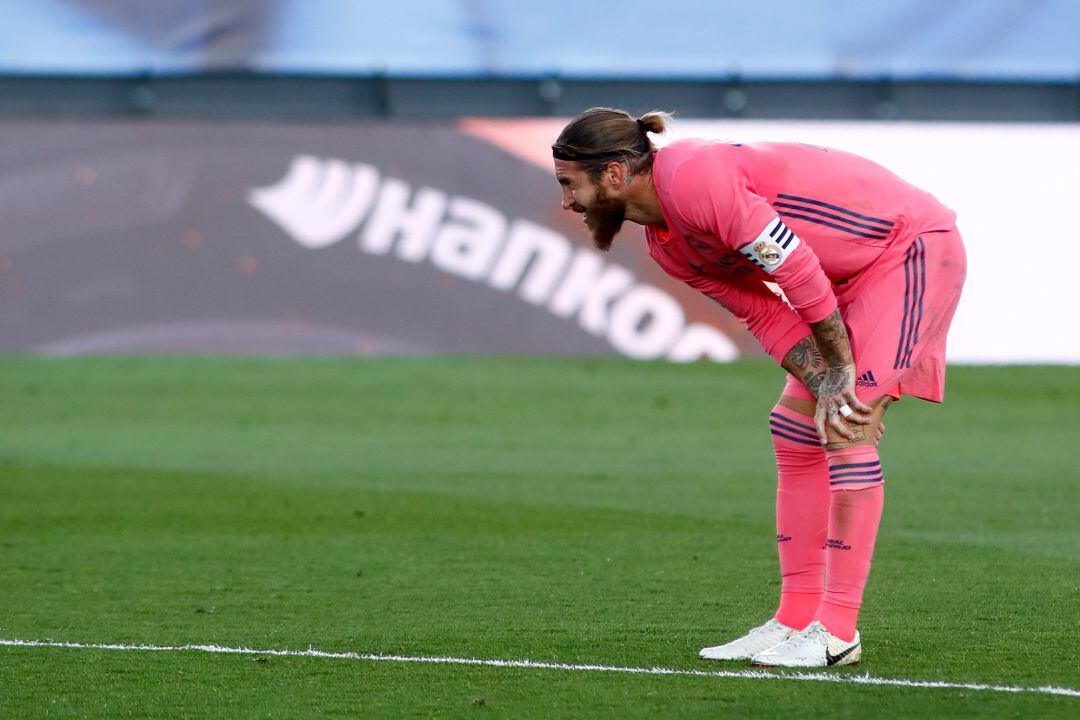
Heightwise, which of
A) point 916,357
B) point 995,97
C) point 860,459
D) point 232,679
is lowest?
point 232,679

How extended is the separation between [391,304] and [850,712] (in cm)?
1015

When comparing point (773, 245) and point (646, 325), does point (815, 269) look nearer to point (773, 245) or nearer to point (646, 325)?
point (773, 245)

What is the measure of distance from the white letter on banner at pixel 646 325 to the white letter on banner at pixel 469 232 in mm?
1191

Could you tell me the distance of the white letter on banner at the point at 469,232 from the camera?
44.1 feet

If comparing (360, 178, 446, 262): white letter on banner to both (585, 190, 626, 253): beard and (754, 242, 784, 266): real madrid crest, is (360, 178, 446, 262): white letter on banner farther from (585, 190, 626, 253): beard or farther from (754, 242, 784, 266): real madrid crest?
(754, 242, 784, 266): real madrid crest

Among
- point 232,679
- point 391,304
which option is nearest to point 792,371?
point 232,679

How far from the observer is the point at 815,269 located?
3.86 m

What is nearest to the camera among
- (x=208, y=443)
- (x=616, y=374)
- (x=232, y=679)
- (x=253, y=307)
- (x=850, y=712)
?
(x=850, y=712)

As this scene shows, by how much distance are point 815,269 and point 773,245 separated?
0.41 ft

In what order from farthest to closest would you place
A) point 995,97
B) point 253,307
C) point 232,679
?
point 995,97 → point 253,307 → point 232,679

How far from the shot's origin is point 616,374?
12.7 m

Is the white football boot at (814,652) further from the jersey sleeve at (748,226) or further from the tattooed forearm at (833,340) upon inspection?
the jersey sleeve at (748,226)

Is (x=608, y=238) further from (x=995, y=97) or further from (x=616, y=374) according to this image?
(x=995, y=97)

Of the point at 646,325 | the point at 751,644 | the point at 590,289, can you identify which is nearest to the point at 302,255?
the point at 590,289
